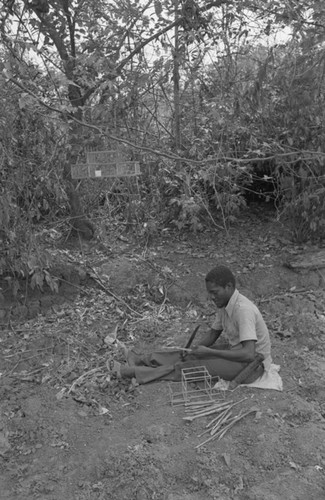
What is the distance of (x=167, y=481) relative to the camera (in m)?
2.84

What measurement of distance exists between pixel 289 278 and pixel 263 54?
254cm

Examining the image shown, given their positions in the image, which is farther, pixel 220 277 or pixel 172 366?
pixel 172 366

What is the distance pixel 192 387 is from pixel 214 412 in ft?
1.20

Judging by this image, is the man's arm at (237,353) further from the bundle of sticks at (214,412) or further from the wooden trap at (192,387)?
the bundle of sticks at (214,412)

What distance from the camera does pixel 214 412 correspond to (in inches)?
134

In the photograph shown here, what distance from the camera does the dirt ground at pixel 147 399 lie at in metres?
2.84

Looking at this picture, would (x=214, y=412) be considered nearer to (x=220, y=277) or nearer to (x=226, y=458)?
(x=226, y=458)

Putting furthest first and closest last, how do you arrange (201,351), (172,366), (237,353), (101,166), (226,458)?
(101,166)
(172,366)
(201,351)
(237,353)
(226,458)

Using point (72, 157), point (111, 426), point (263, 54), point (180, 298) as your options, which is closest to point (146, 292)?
point (180, 298)

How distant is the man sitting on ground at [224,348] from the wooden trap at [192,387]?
0.05 metres

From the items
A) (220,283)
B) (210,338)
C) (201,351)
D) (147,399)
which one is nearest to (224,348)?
(210,338)

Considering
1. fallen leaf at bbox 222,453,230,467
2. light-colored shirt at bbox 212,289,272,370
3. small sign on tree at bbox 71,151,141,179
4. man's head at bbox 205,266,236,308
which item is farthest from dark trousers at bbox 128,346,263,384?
small sign on tree at bbox 71,151,141,179

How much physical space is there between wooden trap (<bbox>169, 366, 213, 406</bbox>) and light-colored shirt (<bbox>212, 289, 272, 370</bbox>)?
0.32m

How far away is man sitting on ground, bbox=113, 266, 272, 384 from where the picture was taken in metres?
3.56
